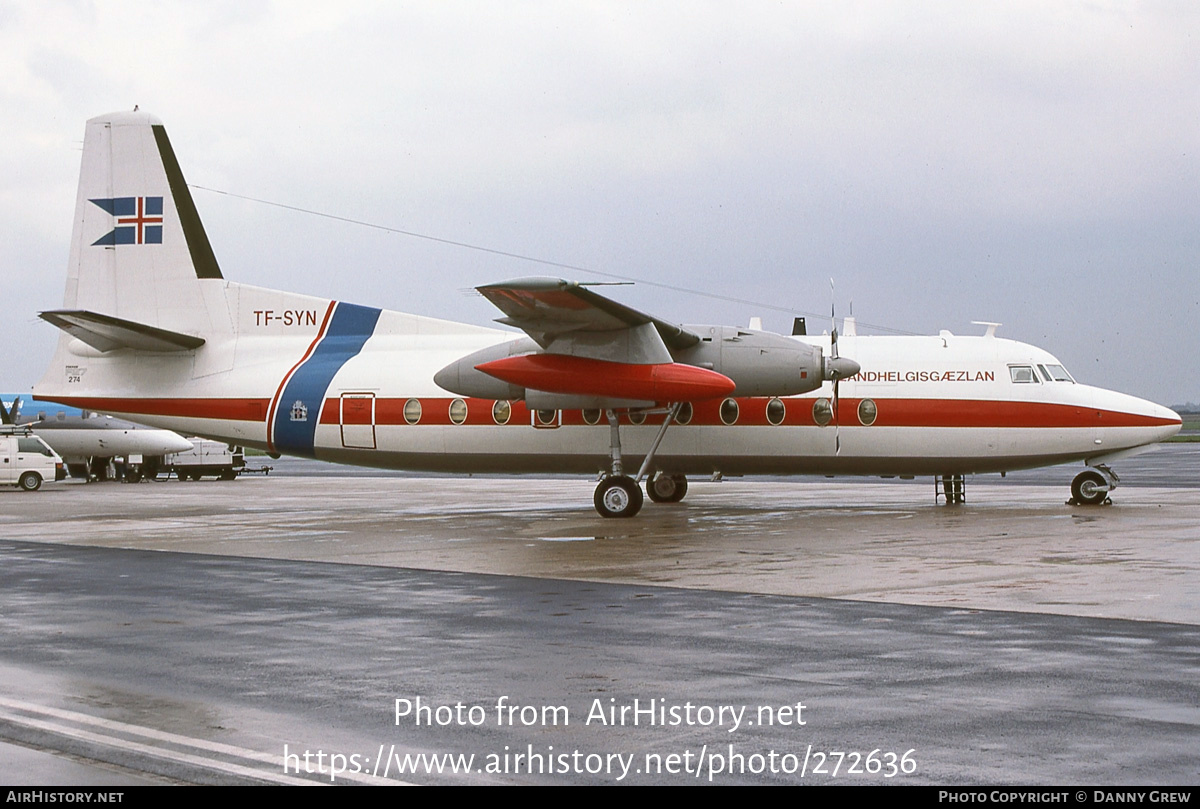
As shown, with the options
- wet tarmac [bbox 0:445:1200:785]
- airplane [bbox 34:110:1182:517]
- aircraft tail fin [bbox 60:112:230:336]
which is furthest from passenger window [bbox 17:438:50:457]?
wet tarmac [bbox 0:445:1200:785]

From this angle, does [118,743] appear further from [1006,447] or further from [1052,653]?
[1006,447]

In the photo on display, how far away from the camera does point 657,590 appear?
517 inches

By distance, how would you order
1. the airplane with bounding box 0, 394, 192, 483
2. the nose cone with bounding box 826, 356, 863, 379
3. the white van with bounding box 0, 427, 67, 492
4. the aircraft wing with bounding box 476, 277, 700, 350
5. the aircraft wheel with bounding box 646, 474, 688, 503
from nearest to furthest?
the aircraft wing with bounding box 476, 277, 700, 350, the nose cone with bounding box 826, 356, 863, 379, the aircraft wheel with bounding box 646, 474, 688, 503, the white van with bounding box 0, 427, 67, 492, the airplane with bounding box 0, 394, 192, 483

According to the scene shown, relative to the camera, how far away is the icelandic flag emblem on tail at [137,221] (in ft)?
85.6

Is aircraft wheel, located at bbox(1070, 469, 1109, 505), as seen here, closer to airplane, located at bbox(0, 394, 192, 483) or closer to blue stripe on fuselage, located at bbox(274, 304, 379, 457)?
blue stripe on fuselage, located at bbox(274, 304, 379, 457)

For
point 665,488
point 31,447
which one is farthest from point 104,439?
point 665,488

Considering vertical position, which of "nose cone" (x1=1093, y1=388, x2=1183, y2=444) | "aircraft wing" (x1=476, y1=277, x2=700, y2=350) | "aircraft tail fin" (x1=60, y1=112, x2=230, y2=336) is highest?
"aircraft tail fin" (x1=60, y1=112, x2=230, y2=336)

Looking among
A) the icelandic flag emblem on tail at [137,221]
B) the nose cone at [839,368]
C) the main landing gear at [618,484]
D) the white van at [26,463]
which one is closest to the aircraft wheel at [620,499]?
the main landing gear at [618,484]

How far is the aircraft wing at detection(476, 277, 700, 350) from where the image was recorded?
19.8 meters

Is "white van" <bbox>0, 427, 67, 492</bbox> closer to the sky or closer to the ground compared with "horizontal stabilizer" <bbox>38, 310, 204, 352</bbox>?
closer to the ground

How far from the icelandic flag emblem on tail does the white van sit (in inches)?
687

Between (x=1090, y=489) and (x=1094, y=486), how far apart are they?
100 mm
